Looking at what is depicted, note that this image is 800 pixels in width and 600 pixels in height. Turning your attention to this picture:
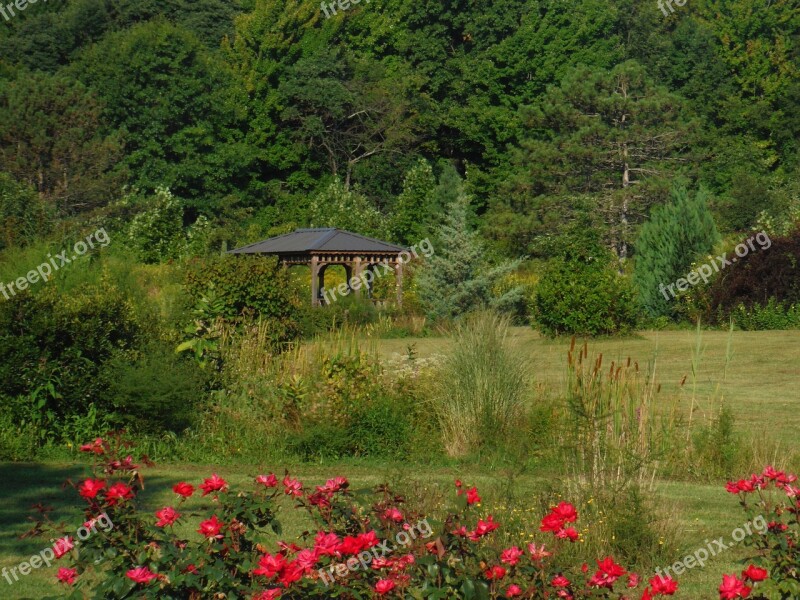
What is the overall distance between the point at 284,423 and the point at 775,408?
21.6 feet

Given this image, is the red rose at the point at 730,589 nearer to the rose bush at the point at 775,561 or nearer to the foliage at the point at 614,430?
the rose bush at the point at 775,561

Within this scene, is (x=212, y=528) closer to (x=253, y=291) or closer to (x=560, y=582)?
(x=560, y=582)

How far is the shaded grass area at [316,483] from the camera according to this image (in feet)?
19.9

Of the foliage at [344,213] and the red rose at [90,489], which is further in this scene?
the foliage at [344,213]

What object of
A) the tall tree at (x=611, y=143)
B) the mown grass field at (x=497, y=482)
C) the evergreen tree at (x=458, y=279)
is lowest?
the mown grass field at (x=497, y=482)

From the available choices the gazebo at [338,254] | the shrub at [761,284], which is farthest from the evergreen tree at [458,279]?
the shrub at [761,284]

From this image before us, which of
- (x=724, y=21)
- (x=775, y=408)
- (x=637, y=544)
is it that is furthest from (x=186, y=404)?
(x=724, y=21)

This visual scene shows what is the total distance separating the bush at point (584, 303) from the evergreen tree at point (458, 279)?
2664 mm

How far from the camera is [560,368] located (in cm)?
1645

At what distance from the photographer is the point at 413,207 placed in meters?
41.3

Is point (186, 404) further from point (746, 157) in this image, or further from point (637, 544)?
point (746, 157)

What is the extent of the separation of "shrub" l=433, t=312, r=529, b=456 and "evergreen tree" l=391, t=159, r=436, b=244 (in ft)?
96.2

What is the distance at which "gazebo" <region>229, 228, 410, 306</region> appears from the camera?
85.6ft

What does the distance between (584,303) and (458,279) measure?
4.26 m
